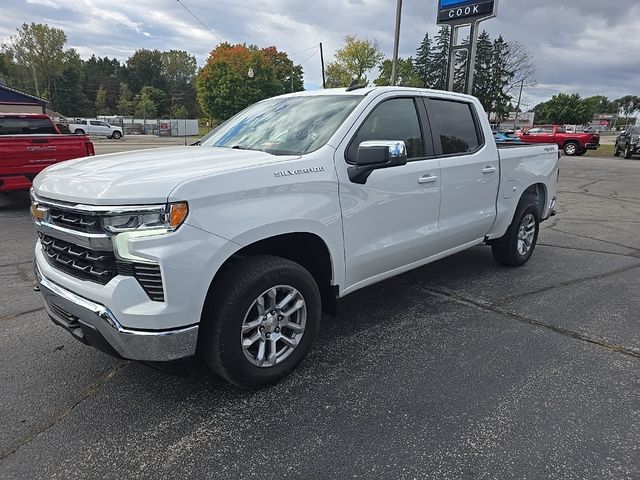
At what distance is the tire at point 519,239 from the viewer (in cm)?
550

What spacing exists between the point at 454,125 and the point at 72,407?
153 inches

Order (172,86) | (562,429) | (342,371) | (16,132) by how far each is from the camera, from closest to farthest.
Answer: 1. (562,429)
2. (342,371)
3. (16,132)
4. (172,86)

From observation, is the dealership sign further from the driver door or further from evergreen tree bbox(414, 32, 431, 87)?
evergreen tree bbox(414, 32, 431, 87)

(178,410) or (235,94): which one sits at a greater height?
(235,94)

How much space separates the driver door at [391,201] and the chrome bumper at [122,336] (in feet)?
4.36

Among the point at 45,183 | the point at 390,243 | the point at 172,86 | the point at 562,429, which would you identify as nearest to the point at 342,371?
the point at 390,243

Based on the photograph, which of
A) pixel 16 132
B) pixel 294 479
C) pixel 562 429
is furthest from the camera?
pixel 16 132

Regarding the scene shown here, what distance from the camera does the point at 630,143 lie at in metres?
26.2

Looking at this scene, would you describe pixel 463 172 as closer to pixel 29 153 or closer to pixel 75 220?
pixel 75 220

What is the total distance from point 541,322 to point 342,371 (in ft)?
6.49

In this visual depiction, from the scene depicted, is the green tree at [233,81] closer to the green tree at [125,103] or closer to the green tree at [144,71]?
the green tree at [125,103]

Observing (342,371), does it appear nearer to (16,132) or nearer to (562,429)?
(562,429)

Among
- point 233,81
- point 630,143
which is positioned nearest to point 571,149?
point 630,143

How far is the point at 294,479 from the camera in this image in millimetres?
2301
